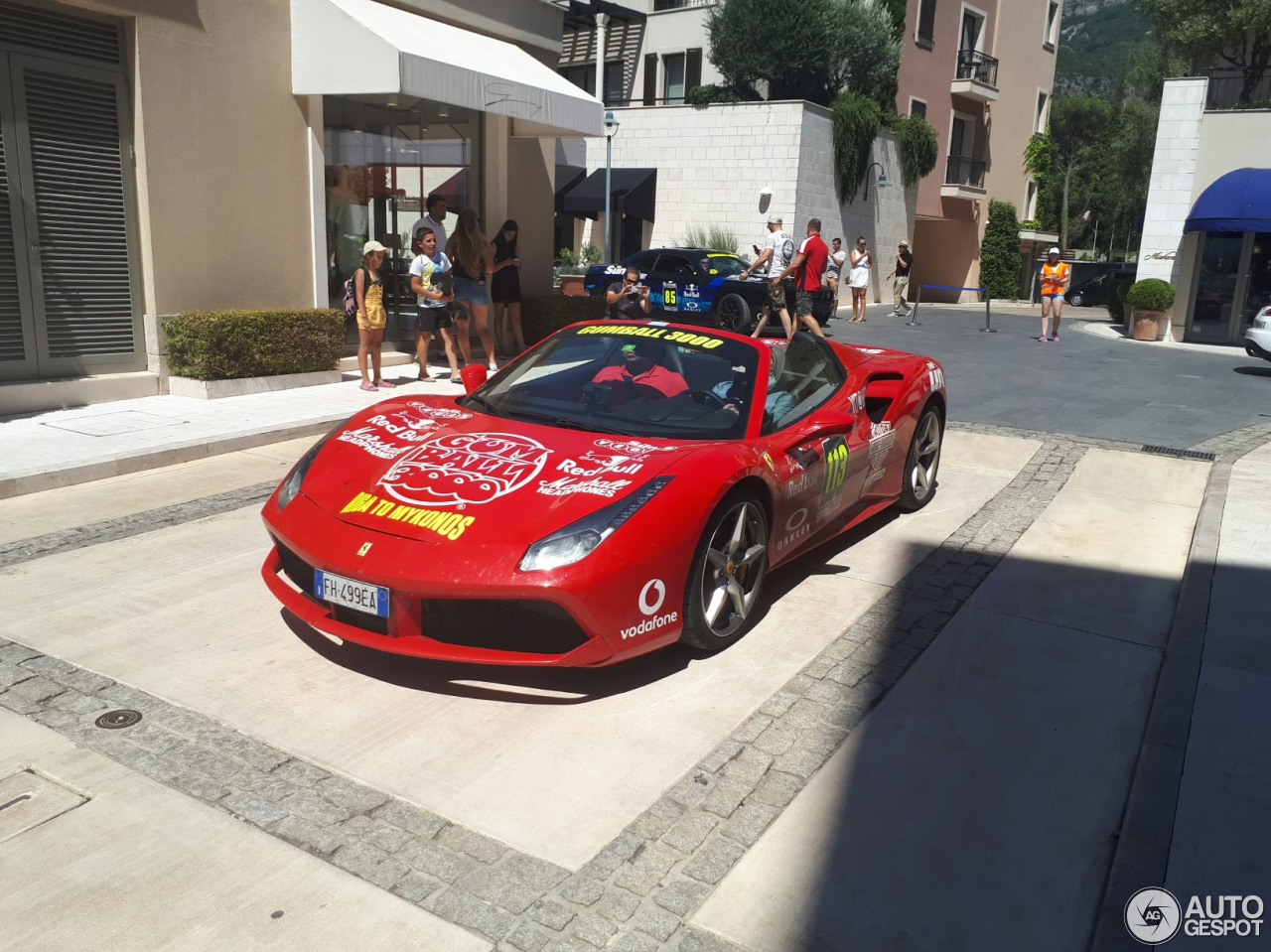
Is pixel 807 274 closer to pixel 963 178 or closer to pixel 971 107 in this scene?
pixel 963 178

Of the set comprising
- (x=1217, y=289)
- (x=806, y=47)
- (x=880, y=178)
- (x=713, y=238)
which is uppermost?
(x=806, y=47)

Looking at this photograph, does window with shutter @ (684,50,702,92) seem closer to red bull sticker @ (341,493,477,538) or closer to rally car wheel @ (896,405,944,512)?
rally car wheel @ (896,405,944,512)

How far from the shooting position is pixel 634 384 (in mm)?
4957

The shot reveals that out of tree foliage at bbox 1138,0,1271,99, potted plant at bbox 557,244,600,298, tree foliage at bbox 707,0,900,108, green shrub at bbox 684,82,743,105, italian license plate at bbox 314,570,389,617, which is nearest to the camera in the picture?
italian license plate at bbox 314,570,389,617

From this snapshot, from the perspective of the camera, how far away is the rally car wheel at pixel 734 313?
723 inches

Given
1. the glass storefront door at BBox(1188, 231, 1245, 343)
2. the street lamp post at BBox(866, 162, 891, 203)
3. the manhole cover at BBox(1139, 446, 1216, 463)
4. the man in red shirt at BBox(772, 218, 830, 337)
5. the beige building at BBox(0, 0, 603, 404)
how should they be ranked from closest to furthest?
the manhole cover at BBox(1139, 446, 1216, 463)
the beige building at BBox(0, 0, 603, 404)
the man in red shirt at BBox(772, 218, 830, 337)
the glass storefront door at BBox(1188, 231, 1245, 343)
the street lamp post at BBox(866, 162, 891, 203)

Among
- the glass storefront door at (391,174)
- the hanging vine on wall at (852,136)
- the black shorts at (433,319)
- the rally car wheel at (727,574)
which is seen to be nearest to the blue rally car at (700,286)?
the glass storefront door at (391,174)

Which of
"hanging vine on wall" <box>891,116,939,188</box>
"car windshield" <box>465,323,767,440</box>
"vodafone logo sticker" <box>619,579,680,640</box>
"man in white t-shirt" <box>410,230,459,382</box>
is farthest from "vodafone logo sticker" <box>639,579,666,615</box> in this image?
"hanging vine on wall" <box>891,116,939,188</box>

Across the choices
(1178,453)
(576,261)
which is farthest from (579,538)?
(576,261)

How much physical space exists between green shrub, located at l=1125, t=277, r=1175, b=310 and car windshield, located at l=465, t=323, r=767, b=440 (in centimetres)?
1783

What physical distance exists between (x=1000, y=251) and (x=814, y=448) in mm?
32141

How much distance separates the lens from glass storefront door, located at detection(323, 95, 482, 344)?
1187 centimetres

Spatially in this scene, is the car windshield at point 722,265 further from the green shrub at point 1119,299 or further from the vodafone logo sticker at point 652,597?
the vodafone logo sticker at point 652,597

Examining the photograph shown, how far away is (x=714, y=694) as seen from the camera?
4.05 metres
